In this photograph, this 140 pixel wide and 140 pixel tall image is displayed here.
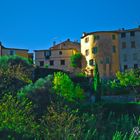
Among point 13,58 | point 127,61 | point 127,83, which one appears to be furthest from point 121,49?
point 13,58

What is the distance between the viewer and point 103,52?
83.9 m

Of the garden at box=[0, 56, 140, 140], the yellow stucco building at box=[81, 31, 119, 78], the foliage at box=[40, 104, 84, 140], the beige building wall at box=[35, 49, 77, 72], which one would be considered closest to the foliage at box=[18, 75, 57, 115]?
the garden at box=[0, 56, 140, 140]

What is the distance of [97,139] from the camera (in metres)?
31.0

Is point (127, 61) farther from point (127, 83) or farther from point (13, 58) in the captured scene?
point (13, 58)

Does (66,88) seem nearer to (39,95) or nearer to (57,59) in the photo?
(39,95)

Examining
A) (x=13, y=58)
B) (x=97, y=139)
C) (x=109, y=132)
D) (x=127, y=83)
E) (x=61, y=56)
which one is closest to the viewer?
(x=97, y=139)

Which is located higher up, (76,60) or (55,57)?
(55,57)

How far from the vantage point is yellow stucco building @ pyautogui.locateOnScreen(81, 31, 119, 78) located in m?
83.2

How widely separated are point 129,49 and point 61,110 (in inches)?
2104

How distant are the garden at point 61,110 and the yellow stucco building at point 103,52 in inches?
508

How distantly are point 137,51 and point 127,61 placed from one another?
2.44 m

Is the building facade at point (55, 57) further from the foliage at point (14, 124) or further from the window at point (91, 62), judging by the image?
the foliage at point (14, 124)

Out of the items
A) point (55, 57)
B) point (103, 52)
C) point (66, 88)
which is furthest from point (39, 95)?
point (55, 57)

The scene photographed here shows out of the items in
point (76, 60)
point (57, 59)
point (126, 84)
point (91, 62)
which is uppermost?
point (57, 59)
